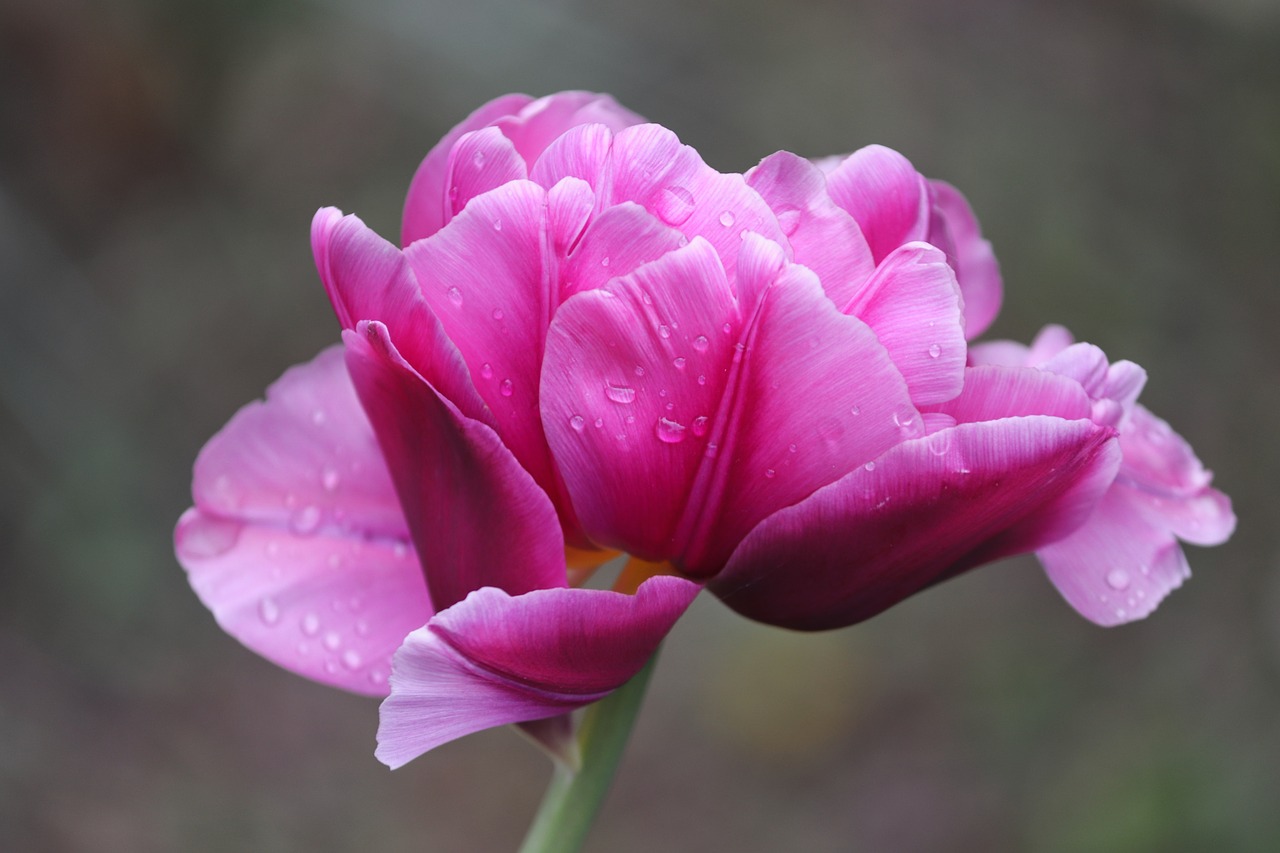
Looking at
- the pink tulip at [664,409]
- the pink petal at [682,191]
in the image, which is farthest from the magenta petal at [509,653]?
the pink petal at [682,191]

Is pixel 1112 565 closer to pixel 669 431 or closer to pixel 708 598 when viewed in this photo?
pixel 669 431

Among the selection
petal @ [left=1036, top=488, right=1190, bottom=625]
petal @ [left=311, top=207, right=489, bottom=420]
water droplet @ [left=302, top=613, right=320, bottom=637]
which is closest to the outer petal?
water droplet @ [left=302, top=613, right=320, bottom=637]

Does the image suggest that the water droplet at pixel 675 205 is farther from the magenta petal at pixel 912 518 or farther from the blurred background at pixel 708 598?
the blurred background at pixel 708 598

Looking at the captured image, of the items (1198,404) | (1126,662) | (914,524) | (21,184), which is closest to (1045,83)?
(1198,404)

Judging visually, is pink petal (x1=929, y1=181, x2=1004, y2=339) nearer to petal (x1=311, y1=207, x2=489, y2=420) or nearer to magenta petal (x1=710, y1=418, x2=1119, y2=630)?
magenta petal (x1=710, y1=418, x2=1119, y2=630)

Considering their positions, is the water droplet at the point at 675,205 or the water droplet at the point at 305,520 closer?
the water droplet at the point at 675,205

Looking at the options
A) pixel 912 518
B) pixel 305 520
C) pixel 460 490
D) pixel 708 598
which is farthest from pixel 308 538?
pixel 708 598

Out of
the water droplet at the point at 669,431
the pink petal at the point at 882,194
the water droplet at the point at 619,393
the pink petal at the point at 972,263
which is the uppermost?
the pink petal at the point at 882,194

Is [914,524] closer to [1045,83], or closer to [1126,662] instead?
[1126,662]
